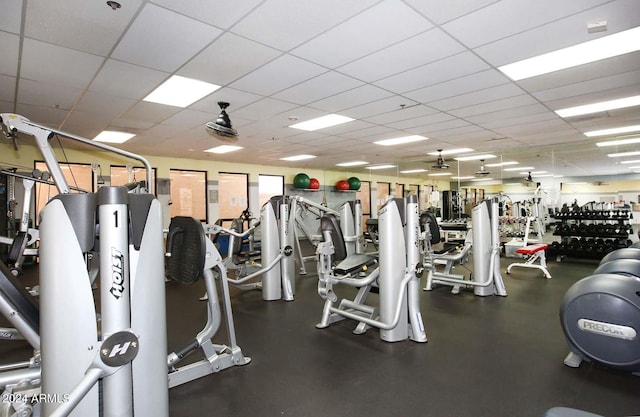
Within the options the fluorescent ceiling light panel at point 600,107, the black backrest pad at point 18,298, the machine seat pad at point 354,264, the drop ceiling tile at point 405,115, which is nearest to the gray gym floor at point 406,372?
the machine seat pad at point 354,264

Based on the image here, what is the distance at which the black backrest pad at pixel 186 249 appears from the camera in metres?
1.79

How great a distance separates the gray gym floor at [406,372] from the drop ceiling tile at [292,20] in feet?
7.69

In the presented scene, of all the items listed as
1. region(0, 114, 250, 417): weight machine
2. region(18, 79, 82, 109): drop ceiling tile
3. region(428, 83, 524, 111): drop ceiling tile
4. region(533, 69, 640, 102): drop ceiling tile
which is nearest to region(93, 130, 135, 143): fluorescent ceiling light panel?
region(18, 79, 82, 109): drop ceiling tile

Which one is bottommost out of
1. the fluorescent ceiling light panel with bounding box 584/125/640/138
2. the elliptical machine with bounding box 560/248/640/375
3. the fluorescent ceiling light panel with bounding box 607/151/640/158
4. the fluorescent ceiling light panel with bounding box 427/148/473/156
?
the elliptical machine with bounding box 560/248/640/375

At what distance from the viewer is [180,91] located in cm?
352

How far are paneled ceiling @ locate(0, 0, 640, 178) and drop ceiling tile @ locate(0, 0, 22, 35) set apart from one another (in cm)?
Result: 1

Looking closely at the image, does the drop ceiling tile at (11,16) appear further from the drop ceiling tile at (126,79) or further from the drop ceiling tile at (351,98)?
the drop ceiling tile at (351,98)

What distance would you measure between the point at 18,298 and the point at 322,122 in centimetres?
405

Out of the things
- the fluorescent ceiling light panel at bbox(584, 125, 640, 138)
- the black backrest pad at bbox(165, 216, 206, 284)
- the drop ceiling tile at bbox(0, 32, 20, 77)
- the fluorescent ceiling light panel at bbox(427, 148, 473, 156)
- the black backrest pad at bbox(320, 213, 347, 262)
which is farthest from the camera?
the fluorescent ceiling light panel at bbox(427, 148, 473, 156)

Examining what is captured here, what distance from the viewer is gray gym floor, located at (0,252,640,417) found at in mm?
1872

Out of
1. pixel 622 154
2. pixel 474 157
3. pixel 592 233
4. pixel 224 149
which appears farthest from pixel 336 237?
pixel 622 154

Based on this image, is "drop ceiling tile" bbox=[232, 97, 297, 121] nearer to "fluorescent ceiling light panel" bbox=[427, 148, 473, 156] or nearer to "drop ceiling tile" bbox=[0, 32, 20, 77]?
"drop ceiling tile" bbox=[0, 32, 20, 77]

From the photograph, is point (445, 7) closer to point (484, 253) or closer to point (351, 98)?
point (351, 98)

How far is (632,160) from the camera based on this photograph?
785 cm
